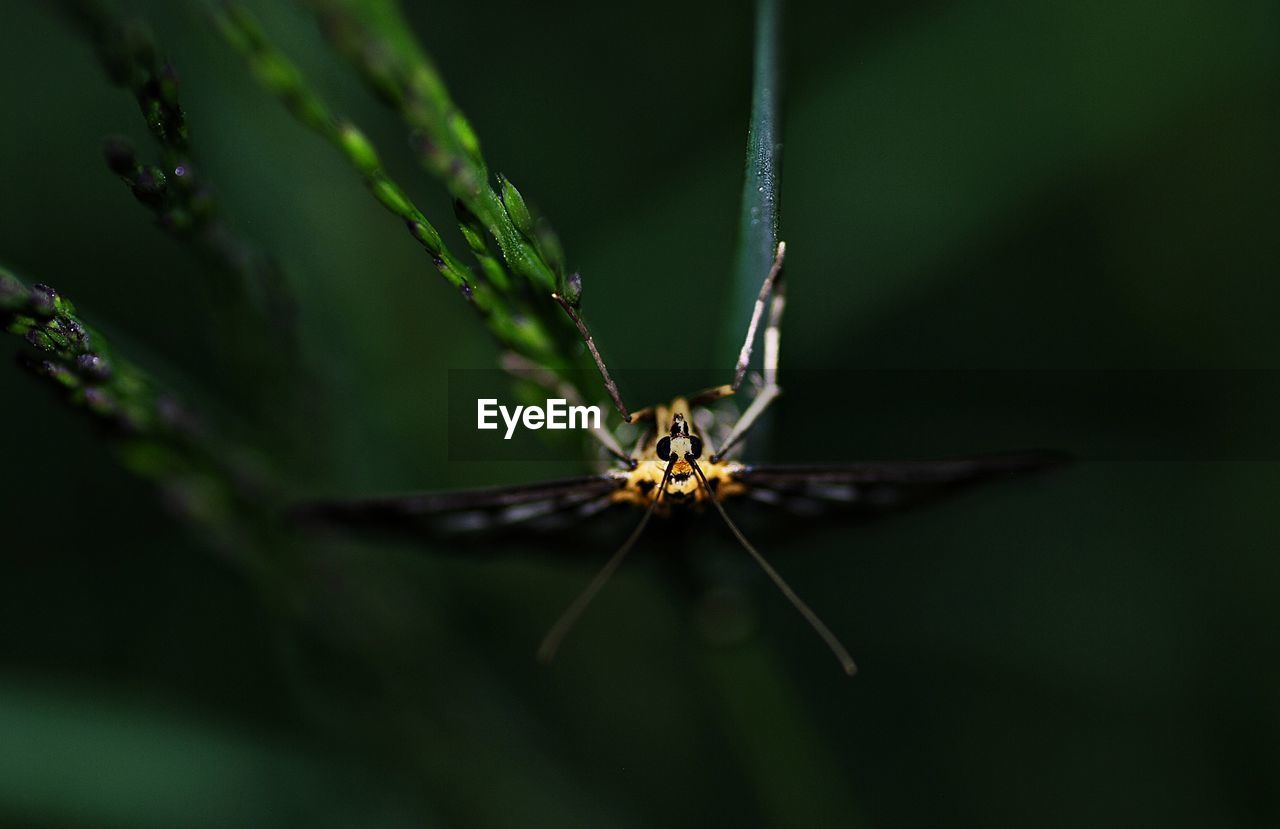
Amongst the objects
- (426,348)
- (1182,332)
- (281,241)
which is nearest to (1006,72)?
(1182,332)

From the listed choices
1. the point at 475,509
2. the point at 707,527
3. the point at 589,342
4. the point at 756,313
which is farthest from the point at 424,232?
the point at 707,527

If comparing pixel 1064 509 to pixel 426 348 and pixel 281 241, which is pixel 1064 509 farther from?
pixel 281 241

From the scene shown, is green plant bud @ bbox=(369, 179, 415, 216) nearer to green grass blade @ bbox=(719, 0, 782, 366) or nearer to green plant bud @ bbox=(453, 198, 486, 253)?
green plant bud @ bbox=(453, 198, 486, 253)

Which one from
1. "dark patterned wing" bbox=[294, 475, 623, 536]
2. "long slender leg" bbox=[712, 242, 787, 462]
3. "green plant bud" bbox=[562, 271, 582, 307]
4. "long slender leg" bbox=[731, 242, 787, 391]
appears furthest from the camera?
"long slender leg" bbox=[712, 242, 787, 462]

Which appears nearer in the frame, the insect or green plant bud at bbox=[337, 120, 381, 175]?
green plant bud at bbox=[337, 120, 381, 175]

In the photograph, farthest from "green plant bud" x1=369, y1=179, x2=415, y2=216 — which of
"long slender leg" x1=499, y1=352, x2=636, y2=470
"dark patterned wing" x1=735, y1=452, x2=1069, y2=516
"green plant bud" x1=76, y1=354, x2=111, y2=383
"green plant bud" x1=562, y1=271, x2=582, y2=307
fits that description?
"dark patterned wing" x1=735, y1=452, x2=1069, y2=516

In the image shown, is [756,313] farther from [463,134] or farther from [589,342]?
[463,134]
